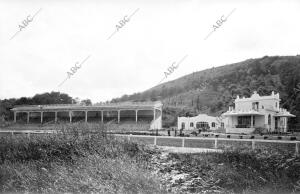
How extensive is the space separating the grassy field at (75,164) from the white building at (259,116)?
77.3 ft

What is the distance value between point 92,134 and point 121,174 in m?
4.64

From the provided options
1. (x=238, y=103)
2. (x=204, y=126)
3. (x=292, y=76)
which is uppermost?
(x=292, y=76)

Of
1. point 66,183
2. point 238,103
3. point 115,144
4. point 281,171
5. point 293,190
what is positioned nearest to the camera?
point 293,190

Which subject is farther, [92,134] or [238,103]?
[238,103]

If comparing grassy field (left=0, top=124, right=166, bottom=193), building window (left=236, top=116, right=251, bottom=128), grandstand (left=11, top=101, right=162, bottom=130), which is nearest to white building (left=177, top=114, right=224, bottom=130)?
grandstand (left=11, top=101, right=162, bottom=130)

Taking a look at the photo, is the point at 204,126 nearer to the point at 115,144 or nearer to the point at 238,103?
the point at 238,103

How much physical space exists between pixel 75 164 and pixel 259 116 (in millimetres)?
26966

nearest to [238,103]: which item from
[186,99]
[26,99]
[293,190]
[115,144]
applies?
[115,144]

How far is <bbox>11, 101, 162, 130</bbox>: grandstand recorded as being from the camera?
47.6 m

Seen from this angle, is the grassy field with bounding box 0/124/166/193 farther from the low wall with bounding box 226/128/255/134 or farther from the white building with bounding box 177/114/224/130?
the white building with bounding box 177/114/224/130

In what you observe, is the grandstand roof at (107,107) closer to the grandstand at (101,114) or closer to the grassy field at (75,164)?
the grandstand at (101,114)

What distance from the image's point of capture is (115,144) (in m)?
13.0

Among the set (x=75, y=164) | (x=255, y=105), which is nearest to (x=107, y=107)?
(x=255, y=105)

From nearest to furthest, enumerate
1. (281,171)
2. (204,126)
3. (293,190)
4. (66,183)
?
(293,190)
(66,183)
(281,171)
(204,126)
